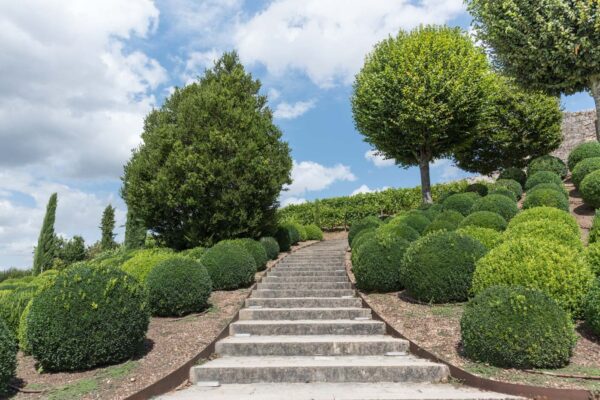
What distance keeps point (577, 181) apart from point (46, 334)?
51.8 ft

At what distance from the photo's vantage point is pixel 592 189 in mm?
12375

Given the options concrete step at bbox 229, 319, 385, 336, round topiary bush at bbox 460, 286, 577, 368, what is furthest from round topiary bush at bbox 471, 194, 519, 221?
round topiary bush at bbox 460, 286, 577, 368

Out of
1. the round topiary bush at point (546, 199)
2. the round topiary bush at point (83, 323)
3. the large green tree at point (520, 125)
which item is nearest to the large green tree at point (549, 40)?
the large green tree at point (520, 125)

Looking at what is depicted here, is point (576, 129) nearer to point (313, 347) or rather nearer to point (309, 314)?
point (309, 314)

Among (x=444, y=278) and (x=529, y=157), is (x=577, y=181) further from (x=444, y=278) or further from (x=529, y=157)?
(x=444, y=278)

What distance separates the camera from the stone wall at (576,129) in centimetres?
2331

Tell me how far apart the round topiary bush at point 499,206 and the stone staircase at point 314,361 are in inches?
206

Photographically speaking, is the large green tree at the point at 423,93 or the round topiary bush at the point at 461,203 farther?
the large green tree at the point at 423,93

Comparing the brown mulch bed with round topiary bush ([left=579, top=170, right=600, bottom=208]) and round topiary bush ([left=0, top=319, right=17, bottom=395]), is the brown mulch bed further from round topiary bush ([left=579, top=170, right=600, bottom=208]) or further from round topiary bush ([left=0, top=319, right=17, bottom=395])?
round topiary bush ([left=579, top=170, right=600, bottom=208])

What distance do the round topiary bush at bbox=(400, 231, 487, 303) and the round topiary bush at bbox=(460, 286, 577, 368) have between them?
1984 mm

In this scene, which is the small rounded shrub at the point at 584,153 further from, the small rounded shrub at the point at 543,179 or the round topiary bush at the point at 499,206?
the round topiary bush at the point at 499,206

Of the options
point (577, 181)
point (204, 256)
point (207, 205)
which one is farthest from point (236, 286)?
point (577, 181)

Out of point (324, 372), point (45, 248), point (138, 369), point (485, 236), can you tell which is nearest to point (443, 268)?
point (485, 236)

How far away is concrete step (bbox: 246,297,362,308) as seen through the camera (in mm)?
8461
